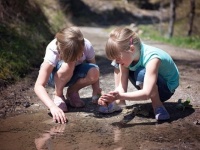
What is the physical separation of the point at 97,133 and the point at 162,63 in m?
0.84

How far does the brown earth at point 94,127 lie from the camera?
2549 millimetres

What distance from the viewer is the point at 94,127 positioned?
117 inches

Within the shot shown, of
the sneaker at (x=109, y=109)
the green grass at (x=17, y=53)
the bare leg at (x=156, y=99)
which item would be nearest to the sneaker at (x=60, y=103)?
the sneaker at (x=109, y=109)

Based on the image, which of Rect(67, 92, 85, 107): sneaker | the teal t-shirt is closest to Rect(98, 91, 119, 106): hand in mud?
the teal t-shirt

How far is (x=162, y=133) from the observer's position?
9.11 feet

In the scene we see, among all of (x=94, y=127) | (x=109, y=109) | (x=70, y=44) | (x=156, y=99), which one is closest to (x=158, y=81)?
(x=156, y=99)

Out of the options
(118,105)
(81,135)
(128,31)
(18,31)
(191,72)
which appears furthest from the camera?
(18,31)

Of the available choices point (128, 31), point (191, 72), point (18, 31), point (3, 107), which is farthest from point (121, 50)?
point (18, 31)

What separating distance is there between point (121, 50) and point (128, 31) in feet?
0.62

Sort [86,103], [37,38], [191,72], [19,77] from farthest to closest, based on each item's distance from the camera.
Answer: [37,38] < [191,72] < [19,77] < [86,103]

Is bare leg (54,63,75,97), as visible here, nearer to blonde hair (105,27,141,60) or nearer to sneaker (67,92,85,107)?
sneaker (67,92,85,107)

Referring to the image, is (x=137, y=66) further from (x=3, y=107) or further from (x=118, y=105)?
(x=3, y=107)

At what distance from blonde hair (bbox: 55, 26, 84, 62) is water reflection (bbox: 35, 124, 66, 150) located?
586mm

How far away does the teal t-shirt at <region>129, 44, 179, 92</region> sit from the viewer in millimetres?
3008
